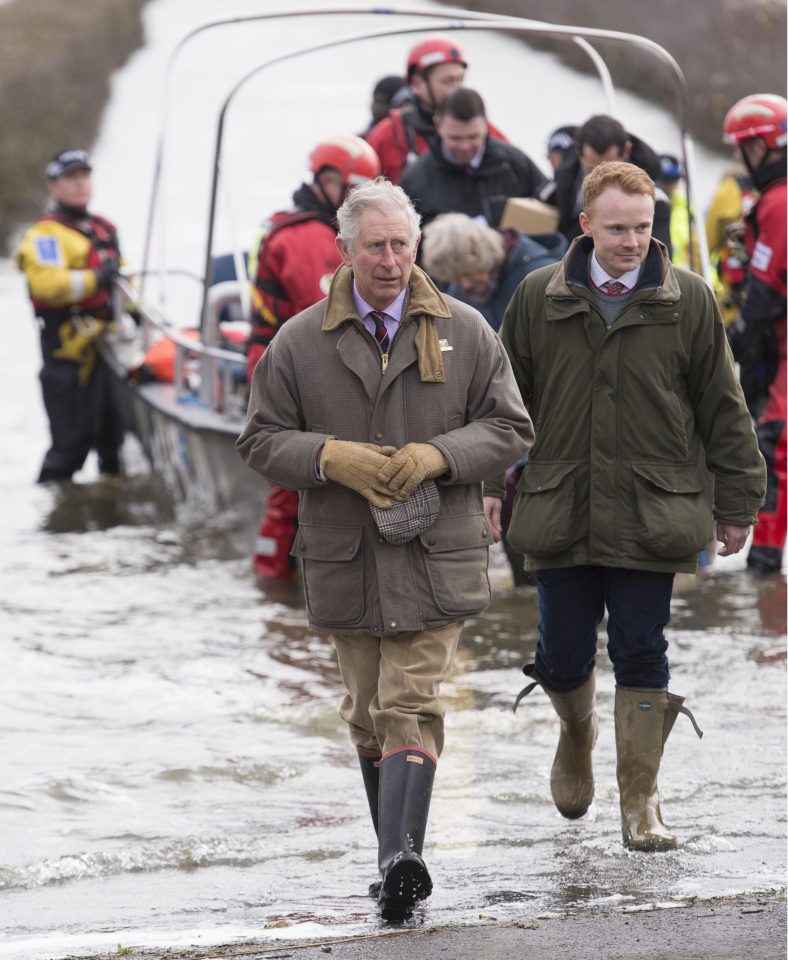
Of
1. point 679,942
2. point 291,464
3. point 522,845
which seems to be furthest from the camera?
point 522,845

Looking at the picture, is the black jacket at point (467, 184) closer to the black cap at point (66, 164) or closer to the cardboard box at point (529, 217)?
the cardboard box at point (529, 217)

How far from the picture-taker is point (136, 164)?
1491 inches

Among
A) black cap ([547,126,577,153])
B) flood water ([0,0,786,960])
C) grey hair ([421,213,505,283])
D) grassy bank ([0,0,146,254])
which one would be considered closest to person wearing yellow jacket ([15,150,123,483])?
flood water ([0,0,786,960])

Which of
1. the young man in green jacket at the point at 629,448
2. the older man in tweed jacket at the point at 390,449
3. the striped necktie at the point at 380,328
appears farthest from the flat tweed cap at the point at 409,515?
the young man in green jacket at the point at 629,448

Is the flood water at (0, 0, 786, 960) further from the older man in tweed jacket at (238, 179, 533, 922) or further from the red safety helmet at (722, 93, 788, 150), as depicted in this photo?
the red safety helmet at (722, 93, 788, 150)

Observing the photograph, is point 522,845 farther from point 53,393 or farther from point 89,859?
point 53,393

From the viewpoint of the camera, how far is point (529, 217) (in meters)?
8.18

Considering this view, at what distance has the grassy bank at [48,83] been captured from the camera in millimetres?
34581

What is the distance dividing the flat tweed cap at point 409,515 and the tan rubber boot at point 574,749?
877mm

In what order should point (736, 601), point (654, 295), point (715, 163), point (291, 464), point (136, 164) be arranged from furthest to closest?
point (136, 164) → point (715, 163) → point (736, 601) → point (654, 295) → point (291, 464)

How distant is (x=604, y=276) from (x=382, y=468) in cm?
92

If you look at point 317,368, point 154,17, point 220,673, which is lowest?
point 220,673

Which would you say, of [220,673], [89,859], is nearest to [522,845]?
[89,859]

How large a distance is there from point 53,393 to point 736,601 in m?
5.99
